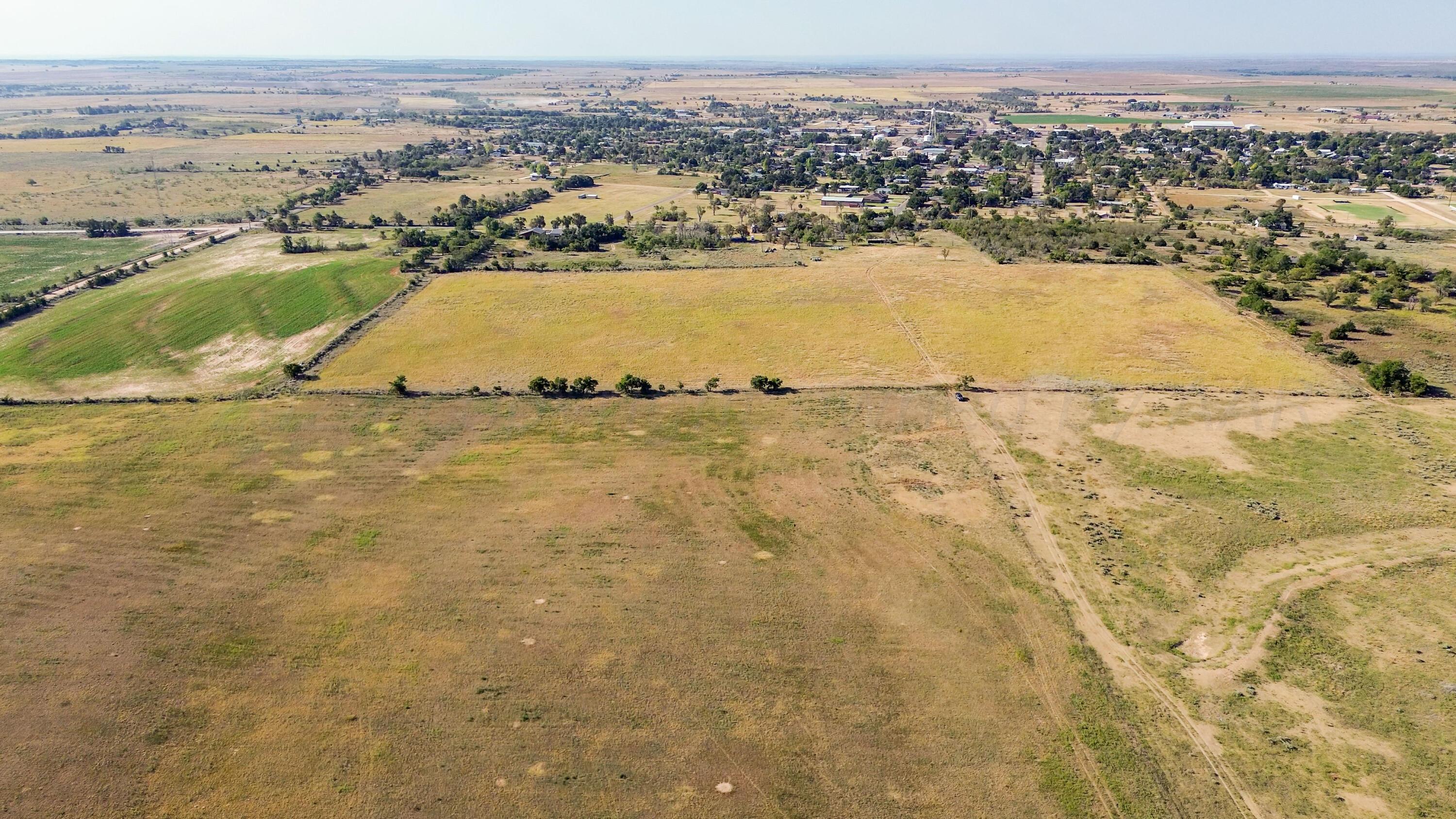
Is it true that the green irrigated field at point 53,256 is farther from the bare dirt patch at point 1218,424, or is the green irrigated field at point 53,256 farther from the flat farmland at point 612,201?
the bare dirt patch at point 1218,424

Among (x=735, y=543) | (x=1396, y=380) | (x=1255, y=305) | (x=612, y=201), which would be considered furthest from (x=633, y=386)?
(x=612, y=201)

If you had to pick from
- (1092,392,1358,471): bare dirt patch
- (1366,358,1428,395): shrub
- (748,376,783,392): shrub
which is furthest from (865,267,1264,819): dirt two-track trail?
(1366,358,1428,395): shrub

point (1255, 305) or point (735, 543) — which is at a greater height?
point (1255, 305)

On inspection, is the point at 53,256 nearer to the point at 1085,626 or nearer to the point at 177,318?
the point at 177,318

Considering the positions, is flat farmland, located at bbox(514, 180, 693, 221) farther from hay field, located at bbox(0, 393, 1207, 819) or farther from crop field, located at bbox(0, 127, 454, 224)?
hay field, located at bbox(0, 393, 1207, 819)

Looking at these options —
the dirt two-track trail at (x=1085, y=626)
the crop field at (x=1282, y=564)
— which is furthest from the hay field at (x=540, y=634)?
the crop field at (x=1282, y=564)

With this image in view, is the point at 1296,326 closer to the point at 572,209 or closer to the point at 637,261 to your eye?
the point at 637,261

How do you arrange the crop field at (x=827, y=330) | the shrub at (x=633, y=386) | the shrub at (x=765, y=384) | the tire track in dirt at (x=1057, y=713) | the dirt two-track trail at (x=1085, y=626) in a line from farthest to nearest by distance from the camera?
the crop field at (x=827, y=330) < the shrub at (x=765, y=384) < the shrub at (x=633, y=386) < the dirt two-track trail at (x=1085, y=626) < the tire track in dirt at (x=1057, y=713)
